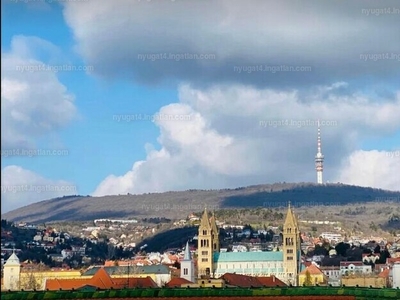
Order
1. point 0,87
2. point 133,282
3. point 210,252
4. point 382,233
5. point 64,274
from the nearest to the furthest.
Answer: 1. point 0,87
2. point 133,282
3. point 64,274
4. point 210,252
5. point 382,233

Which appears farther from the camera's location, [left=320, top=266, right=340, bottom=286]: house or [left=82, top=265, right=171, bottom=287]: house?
[left=320, top=266, right=340, bottom=286]: house

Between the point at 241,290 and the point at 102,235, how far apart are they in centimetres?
16884

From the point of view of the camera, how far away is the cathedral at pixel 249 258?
4889 inches

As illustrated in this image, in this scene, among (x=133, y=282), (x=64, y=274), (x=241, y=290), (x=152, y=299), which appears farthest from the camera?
(x=64, y=274)

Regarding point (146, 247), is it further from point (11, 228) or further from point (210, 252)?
point (210, 252)

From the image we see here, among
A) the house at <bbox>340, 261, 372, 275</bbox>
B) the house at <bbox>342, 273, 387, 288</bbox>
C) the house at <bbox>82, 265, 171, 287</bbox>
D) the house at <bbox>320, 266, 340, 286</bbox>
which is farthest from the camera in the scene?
the house at <bbox>320, 266, 340, 286</bbox>

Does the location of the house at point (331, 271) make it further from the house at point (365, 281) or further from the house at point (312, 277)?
the house at point (365, 281)

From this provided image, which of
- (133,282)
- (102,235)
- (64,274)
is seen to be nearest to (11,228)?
(102,235)

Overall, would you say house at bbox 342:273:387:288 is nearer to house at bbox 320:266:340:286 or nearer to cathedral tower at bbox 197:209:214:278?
house at bbox 320:266:340:286

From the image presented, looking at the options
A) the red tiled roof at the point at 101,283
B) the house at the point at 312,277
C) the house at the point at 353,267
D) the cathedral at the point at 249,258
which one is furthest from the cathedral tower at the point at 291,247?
the red tiled roof at the point at 101,283

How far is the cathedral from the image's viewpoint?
124188mm

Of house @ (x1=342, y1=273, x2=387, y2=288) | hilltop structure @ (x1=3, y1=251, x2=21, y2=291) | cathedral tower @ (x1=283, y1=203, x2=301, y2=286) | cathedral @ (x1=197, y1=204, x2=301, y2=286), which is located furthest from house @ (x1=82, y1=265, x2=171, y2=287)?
cathedral tower @ (x1=283, y1=203, x2=301, y2=286)

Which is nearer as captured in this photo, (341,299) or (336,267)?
(341,299)

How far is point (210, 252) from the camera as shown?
12619 centimetres
